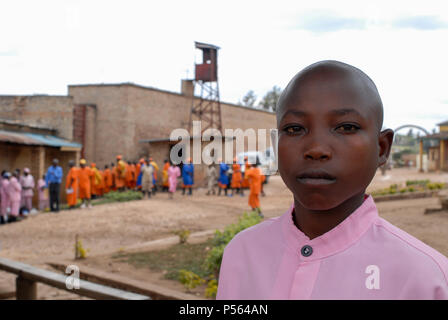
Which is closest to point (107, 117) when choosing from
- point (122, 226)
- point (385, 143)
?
point (122, 226)

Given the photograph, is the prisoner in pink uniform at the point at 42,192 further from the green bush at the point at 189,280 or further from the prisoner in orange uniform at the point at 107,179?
the green bush at the point at 189,280

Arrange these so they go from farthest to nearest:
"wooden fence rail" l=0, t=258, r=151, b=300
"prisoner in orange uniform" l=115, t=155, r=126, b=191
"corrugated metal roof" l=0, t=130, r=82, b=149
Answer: "prisoner in orange uniform" l=115, t=155, r=126, b=191 < "corrugated metal roof" l=0, t=130, r=82, b=149 < "wooden fence rail" l=0, t=258, r=151, b=300

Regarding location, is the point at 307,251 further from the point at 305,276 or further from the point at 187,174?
the point at 187,174

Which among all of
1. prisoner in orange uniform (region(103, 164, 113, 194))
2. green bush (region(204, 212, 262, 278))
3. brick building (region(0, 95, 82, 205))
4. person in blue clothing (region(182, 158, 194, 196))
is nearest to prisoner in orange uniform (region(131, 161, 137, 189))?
prisoner in orange uniform (region(103, 164, 113, 194))

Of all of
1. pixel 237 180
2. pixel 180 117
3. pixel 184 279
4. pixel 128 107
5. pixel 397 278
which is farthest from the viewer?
pixel 180 117

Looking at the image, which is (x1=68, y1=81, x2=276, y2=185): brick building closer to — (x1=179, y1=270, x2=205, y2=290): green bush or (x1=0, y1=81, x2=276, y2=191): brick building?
(x1=0, y1=81, x2=276, y2=191): brick building

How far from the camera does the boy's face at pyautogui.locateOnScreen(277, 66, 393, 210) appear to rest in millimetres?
949

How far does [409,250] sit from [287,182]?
289 millimetres

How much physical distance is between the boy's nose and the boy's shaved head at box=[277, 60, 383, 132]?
13 cm

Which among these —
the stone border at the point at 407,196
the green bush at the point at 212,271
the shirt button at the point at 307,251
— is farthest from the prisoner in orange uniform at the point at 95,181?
the shirt button at the point at 307,251

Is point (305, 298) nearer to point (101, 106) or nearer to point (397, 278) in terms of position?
point (397, 278)

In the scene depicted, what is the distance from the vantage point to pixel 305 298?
0.94 metres

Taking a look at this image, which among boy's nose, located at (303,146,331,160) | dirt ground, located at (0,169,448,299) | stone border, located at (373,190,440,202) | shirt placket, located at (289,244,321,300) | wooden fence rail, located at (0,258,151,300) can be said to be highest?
boy's nose, located at (303,146,331,160)
